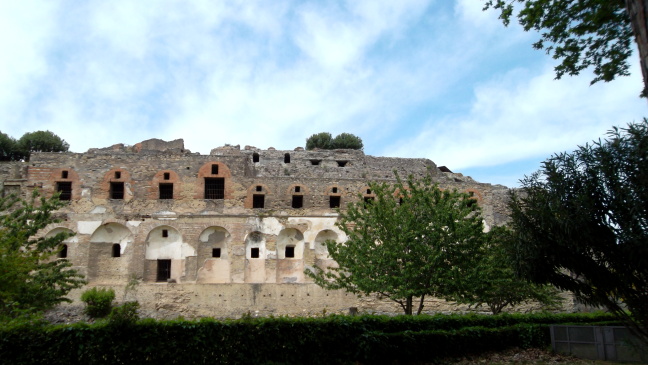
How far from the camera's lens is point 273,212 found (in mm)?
33438

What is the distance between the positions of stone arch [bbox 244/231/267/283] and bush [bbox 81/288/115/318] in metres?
7.79

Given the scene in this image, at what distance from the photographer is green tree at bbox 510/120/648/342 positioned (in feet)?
38.4

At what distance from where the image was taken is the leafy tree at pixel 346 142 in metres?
65.8

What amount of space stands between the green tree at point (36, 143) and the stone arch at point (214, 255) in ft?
103

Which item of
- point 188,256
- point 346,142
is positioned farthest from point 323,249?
point 346,142

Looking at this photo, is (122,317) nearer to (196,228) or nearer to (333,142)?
(196,228)

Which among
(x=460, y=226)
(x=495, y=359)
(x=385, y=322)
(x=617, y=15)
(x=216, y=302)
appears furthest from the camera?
(x=216, y=302)

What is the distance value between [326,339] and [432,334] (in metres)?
3.85

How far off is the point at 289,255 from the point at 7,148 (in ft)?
124

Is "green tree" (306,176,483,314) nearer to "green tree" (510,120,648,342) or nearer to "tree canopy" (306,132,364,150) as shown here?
"green tree" (510,120,648,342)

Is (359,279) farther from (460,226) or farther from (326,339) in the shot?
(326,339)

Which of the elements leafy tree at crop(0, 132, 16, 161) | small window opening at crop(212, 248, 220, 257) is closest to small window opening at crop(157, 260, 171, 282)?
small window opening at crop(212, 248, 220, 257)

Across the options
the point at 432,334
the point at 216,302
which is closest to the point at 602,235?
the point at 432,334

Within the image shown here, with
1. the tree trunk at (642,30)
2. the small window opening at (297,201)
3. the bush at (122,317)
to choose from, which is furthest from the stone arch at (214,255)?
the tree trunk at (642,30)
